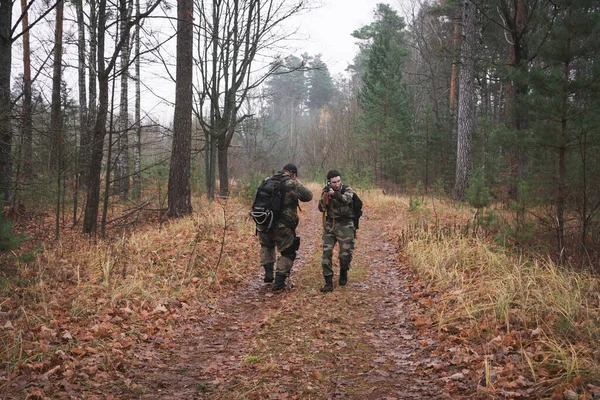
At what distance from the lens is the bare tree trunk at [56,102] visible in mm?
9002

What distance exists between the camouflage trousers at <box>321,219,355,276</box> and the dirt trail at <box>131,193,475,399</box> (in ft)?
1.61

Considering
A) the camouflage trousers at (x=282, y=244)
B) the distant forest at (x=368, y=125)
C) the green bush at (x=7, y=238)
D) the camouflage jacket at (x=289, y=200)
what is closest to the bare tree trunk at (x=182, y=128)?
the distant forest at (x=368, y=125)

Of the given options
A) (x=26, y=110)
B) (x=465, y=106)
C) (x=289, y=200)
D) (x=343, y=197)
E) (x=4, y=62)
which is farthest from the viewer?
(x=465, y=106)

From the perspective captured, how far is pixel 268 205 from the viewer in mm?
6895

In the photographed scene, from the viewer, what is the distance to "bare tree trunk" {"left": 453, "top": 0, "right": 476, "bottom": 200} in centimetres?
1487

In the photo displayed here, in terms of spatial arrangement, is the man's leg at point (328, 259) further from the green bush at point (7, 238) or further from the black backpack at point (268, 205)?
the green bush at point (7, 238)

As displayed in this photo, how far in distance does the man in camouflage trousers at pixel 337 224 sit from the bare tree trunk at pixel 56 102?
18.0 feet

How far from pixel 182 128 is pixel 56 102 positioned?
119 inches

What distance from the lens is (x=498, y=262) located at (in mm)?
6574

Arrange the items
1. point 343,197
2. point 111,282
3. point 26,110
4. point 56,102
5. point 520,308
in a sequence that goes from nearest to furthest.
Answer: point 520,308, point 111,282, point 343,197, point 26,110, point 56,102

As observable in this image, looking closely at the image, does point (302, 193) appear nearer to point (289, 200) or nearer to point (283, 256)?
point (289, 200)

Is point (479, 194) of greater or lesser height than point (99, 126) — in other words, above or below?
below

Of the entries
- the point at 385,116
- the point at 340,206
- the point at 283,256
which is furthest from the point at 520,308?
the point at 385,116

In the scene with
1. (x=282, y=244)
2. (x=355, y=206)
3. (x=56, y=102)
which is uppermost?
(x=56, y=102)
